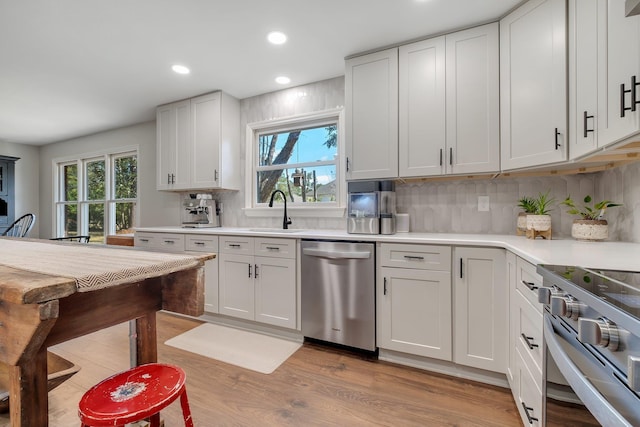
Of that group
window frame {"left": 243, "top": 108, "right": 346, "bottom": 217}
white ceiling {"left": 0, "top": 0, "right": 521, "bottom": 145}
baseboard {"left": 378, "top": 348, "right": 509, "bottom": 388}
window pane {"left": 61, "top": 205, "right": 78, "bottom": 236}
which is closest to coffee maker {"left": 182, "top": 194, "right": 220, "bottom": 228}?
window frame {"left": 243, "top": 108, "right": 346, "bottom": 217}

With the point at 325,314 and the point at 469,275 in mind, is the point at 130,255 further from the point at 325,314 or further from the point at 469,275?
the point at 469,275

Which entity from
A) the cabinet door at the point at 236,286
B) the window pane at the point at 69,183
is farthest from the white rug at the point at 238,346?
the window pane at the point at 69,183

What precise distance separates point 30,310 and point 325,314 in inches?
75.4

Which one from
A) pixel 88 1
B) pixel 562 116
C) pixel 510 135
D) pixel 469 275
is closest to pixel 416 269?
pixel 469 275

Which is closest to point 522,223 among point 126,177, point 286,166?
point 286,166

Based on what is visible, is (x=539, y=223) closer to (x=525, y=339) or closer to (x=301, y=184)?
(x=525, y=339)

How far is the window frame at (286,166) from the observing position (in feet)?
9.89

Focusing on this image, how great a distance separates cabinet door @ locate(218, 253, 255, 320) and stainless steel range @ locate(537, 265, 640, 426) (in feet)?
7.36

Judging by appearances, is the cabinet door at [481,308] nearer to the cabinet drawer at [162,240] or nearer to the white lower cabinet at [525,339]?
the white lower cabinet at [525,339]

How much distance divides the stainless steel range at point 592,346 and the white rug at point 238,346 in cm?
172

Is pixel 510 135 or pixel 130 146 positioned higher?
pixel 130 146

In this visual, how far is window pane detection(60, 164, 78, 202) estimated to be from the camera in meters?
5.39

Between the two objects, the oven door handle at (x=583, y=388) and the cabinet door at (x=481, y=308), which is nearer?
the oven door handle at (x=583, y=388)

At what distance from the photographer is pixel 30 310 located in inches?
27.2
